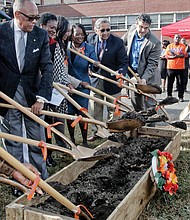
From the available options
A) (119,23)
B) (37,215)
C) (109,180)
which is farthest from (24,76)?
(119,23)

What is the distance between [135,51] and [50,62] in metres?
2.63

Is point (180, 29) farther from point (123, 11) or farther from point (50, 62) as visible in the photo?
point (123, 11)

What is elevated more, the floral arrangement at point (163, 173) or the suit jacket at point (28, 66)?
the suit jacket at point (28, 66)

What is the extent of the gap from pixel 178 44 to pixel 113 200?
8279mm

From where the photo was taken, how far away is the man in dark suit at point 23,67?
3199 mm

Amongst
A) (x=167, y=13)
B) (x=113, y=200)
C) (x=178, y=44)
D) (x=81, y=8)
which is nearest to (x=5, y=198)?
(x=113, y=200)

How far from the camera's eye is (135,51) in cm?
586

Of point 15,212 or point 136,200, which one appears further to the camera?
point 136,200

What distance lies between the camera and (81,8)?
34281mm

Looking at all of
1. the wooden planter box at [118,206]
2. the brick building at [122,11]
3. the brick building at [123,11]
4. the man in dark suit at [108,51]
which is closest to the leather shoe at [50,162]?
the wooden planter box at [118,206]

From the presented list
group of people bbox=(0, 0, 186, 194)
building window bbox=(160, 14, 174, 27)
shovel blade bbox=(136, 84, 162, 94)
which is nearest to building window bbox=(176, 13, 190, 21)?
building window bbox=(160, 14, 174, 27)

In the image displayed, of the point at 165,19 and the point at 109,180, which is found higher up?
the point at 165,19

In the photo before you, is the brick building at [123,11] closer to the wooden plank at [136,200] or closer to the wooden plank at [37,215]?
the wooden plank at [136,200]

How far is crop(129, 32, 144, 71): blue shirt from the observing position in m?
5.77
